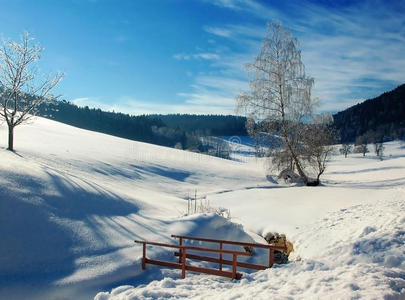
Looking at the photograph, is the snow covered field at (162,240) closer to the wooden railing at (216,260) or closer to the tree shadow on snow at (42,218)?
the tree shadow on snow at (42,218)

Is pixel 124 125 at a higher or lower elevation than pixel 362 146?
higher

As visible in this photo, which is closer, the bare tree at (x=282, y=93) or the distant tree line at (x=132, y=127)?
the bare tree at (x=282, y=93)

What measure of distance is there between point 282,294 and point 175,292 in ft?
8.51

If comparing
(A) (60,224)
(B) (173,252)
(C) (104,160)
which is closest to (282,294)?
(B) (173,252)

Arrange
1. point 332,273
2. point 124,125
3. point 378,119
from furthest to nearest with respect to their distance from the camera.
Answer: point 378,119
point 124,125
point 332,273

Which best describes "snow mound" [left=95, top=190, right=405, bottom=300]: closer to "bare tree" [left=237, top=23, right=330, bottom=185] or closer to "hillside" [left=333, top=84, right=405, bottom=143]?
"bare tree" [left=237, top=23, right=330, bottom=185]

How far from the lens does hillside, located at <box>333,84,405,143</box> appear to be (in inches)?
4551

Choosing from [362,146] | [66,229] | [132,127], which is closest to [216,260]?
[66,229]

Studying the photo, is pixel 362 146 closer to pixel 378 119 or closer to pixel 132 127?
pixel 378 119

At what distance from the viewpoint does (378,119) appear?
126 metres

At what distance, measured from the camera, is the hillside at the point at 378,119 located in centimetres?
11560

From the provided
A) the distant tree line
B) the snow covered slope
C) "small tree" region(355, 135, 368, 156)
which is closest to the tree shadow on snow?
the snow covered slope

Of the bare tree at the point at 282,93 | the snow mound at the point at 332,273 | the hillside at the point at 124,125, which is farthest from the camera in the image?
the hillside at the point at 124,125

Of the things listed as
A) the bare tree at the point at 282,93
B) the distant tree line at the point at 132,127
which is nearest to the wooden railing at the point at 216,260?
the bare tree at the point at 282,93
